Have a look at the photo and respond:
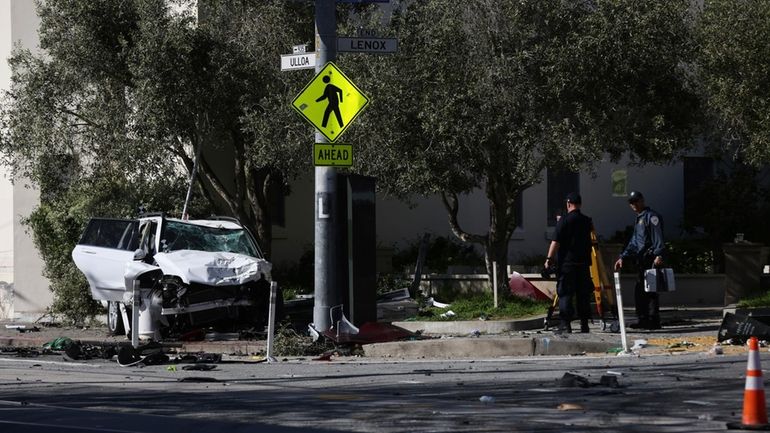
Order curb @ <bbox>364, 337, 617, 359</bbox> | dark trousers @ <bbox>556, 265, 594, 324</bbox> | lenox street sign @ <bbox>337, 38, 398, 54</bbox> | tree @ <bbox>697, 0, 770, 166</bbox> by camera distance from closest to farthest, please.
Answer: curb @ <bbox>364, 337, 617, 359</bbox> → dark trousers @ <bbox>556, 265, 594, 324</bbox> → lenox street sign @ <bbox>337, 38, 398, 54</bbox> → tree @ <bbox>697, 0, 770, 166</bbox>

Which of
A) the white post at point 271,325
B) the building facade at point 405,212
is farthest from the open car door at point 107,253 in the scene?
the building facade at point 405,212

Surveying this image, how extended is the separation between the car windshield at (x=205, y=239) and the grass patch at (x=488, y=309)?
3016 millimetres

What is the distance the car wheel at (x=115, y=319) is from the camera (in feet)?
62.5

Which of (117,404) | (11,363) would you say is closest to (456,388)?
(117,404)

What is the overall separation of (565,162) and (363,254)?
378 cm

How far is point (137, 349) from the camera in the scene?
15031mm

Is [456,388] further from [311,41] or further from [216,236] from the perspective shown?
[311,41]

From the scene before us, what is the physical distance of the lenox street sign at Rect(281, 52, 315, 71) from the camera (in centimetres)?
1592

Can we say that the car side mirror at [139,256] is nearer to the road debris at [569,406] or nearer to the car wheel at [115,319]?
the car wheel at [115,319]

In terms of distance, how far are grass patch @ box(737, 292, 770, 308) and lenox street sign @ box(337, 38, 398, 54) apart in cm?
794

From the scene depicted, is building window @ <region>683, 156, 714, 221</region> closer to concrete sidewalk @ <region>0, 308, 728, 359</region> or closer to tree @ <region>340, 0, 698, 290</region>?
Answer: concrete sidewalk @ <region>0, 308, 728, 359</region>

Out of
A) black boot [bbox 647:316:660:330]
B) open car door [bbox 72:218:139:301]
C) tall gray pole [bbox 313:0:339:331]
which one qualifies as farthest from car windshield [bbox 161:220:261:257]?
black boot [bbox 647:316:660:330]

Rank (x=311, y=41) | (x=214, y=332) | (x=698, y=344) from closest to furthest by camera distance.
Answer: (x=698, y=344) < (x=214, y=332) < (x=311, y=41)

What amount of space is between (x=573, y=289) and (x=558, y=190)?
11.2 m
